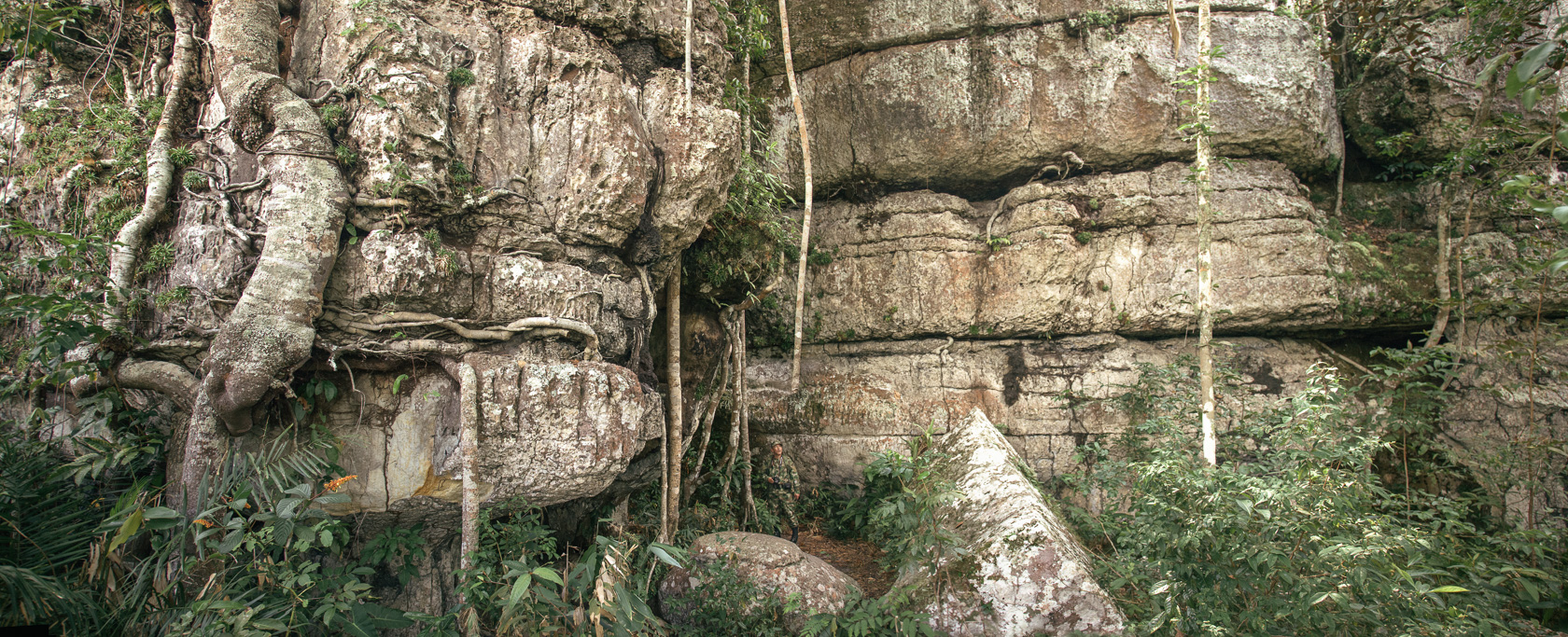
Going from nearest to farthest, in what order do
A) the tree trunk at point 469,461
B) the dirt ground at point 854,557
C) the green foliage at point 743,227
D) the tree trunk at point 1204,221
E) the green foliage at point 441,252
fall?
the tree trunk at point 469,461, the green foliage at point 441,252, the tree trunk at point 1204,221, the dirt ground at point 854,557, the green foliage at point 743,227

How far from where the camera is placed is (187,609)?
3.29m

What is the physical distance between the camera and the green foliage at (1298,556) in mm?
3168

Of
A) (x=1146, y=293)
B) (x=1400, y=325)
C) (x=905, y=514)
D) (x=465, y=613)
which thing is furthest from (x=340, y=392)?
(x=1400, y=325)

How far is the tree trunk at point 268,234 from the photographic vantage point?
146 inches

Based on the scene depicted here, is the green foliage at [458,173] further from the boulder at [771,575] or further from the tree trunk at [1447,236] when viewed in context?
the tree trunk at [1447,236]

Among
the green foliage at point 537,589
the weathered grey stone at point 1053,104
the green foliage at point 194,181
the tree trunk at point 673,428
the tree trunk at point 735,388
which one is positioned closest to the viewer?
the green foliage at point 537,589

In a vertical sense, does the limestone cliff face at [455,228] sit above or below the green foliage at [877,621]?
above

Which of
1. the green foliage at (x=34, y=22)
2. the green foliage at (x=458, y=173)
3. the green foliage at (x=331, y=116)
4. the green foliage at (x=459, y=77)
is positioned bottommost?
the green foliage at (x=458, y=173)

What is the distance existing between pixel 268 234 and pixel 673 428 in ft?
10.2

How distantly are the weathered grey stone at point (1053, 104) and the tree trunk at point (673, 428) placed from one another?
2897 millimetres

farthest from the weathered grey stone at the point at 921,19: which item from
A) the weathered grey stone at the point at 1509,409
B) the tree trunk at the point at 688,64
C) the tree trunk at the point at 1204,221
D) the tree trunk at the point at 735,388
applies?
the weathered grey stone at the point at 1509,409

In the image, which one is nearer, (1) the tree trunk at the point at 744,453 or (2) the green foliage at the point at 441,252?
(2) the green foliage at the point at 441,252

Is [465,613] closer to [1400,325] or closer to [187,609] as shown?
[187,609]

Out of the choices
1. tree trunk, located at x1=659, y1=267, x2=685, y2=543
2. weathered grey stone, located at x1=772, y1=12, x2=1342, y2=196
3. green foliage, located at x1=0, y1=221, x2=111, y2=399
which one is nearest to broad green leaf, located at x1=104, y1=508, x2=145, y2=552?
green foliage, located at x1=0, y1=221, x2=111, y2=399
